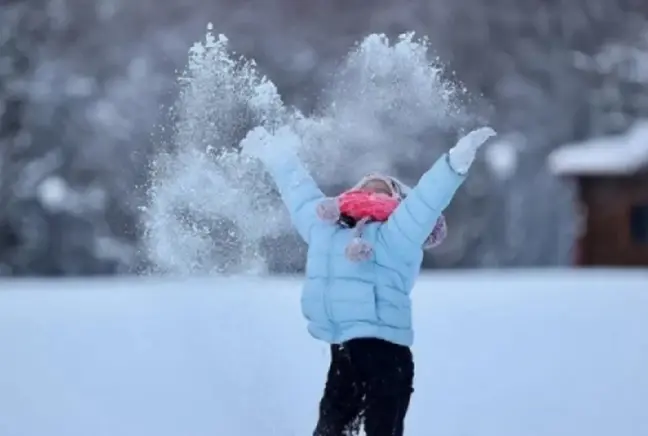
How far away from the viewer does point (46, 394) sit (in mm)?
2125

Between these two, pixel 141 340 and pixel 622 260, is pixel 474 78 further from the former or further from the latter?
pixel 141 340

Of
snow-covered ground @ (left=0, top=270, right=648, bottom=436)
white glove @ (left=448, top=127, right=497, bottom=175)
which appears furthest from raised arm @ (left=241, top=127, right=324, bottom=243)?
snow-covered ground @ (left=0, top=270, right=648, bottom=436)

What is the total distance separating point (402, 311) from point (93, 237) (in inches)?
299

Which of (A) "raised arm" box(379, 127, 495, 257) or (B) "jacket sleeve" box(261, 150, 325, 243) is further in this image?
(B) "jacket sleeve" box(261, 150, 325, 243)

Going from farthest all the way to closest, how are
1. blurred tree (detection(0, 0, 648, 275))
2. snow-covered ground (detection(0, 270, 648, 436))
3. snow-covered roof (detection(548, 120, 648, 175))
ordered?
snow-covered roof (detection(548, 120, 648, 175)), blurred tree (detection(0, 0, 648, 275)), snow-covered ground (detection(0, 270, 648, 436))

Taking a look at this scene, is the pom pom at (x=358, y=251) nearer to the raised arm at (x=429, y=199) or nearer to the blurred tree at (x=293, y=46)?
the raised arm at (x=429, y=199)

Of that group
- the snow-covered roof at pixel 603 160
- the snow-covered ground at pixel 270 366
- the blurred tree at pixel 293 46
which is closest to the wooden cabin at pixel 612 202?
the snow-covered roof at pixel 603 160

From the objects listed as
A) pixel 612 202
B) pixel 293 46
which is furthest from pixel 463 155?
pixel 612 202

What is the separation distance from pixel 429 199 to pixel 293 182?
0.25 meters

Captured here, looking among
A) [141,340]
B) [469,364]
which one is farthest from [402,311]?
[141,340]

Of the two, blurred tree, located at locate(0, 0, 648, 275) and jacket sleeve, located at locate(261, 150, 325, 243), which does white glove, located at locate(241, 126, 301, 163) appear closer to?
jacket sleeve, located at locate(261, 150, 325, 243)

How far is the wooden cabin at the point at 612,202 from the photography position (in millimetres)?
7145

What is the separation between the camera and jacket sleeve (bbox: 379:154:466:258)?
1.46 meters

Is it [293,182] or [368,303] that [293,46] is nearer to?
[293,182]
